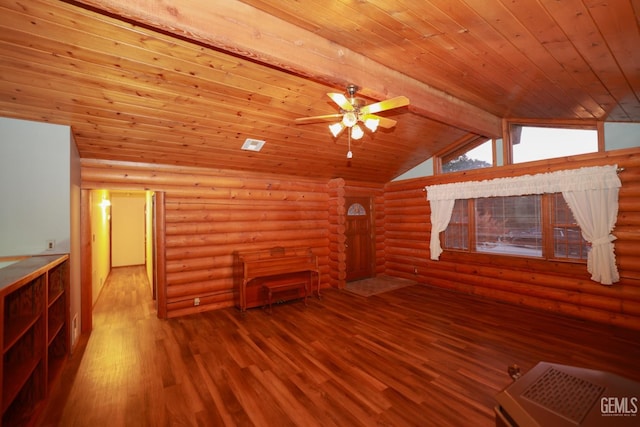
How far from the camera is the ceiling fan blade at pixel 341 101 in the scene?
2773 mm

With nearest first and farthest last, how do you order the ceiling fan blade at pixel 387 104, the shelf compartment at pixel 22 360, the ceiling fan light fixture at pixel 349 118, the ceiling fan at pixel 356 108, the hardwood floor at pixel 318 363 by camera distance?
the shelf compartment at pixel 22 360 → the hardwood floor at pixel 318 363 → the ceiling fan blade at pixel 387 104 → the ceiling fan at pixel 356 108 → the ceiling fan light fixture at pixel 349 118

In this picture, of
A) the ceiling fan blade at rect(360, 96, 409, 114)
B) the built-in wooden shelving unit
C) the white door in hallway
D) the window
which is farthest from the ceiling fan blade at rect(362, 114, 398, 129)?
the white door in hallway

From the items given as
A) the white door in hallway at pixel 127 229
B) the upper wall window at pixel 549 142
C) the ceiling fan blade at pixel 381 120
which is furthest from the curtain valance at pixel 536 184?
the white door in hallway at pixel 127 229

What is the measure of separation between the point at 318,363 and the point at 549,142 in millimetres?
5369

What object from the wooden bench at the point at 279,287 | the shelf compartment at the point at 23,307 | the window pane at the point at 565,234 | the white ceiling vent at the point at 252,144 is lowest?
the wooden bench at the point at 279,287

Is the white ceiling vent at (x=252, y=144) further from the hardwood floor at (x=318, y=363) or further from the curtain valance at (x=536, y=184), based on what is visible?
the curtain valance at (x=536, y=184)

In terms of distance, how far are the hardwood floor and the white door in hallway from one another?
17.4 ft

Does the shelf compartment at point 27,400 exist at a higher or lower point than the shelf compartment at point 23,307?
lower

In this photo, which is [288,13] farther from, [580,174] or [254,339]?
[580,174]

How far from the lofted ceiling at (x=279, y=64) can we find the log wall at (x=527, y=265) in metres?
1.06

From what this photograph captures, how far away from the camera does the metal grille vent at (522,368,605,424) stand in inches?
34.3

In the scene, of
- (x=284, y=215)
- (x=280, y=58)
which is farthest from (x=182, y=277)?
(x=280, y=58)

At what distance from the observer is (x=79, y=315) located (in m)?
4.06

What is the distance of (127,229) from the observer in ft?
32.3
